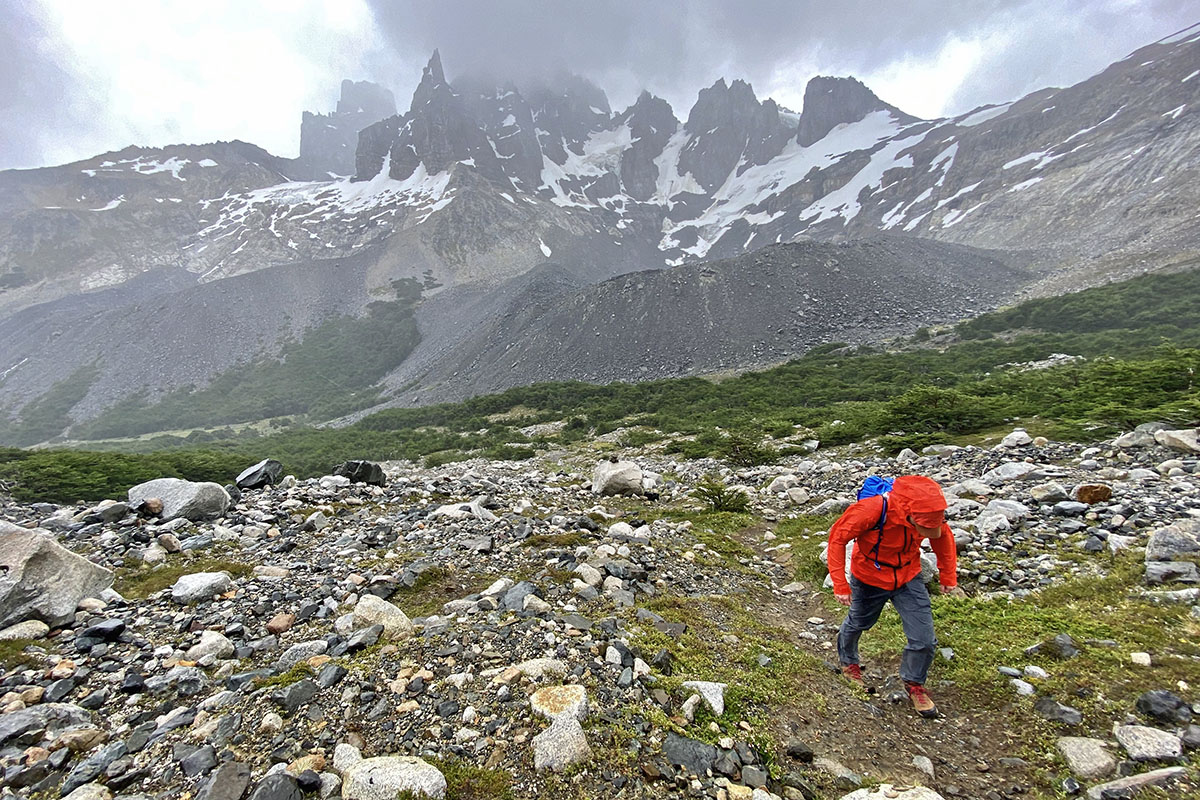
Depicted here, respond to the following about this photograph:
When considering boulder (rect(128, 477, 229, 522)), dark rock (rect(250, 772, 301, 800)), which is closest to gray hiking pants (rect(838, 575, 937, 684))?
dark rock (rect(250, 772, 301, 800))

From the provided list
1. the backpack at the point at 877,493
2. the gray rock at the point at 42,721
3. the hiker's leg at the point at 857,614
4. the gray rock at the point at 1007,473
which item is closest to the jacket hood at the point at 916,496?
the backpack at the point at 877,493

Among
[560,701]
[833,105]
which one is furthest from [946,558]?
[833,105]

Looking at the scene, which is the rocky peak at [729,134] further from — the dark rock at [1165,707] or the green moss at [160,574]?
the dark rock at [1165,707]

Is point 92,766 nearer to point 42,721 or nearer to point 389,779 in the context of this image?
point 42,721

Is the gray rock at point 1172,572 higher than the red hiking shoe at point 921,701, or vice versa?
the gray rock at point 1172,572

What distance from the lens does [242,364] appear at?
7919 cm

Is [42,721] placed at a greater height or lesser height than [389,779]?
greater

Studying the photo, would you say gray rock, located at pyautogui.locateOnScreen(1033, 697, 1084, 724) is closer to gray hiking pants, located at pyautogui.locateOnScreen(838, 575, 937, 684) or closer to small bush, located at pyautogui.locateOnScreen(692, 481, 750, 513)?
gray hiking pants, located at pyautogui.locateOnScreen(838, 575, 937, 684)

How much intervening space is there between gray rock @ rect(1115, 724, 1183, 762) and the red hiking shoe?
113 cm

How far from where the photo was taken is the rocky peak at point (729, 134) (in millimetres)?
174875

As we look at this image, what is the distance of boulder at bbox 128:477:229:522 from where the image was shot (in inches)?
329

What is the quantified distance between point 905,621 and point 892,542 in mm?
733

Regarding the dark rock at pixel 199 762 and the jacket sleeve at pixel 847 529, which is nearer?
the dark rock at pixel 199 762

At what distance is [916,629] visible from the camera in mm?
4367
